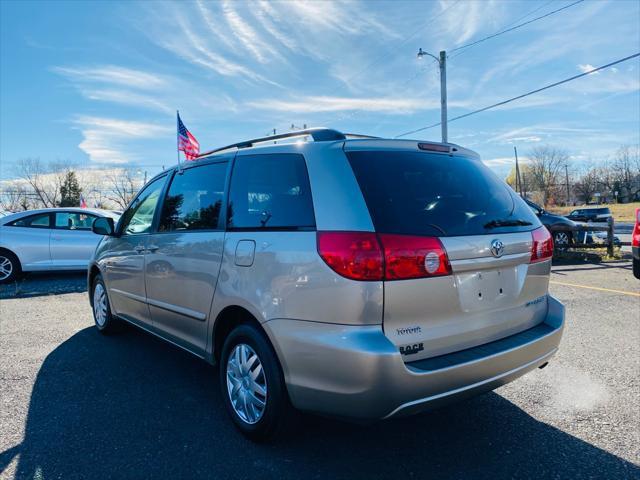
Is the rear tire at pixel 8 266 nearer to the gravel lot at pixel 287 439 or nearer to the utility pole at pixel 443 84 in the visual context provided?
the gravel lot at pixel 287 439

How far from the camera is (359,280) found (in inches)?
84.4

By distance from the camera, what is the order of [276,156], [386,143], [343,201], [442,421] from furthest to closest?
[442,421] → [276,156] → [386,143] → [343,201]

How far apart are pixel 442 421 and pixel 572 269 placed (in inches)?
325

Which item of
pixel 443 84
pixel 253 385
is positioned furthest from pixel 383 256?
pixel 443 84

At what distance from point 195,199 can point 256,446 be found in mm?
1841

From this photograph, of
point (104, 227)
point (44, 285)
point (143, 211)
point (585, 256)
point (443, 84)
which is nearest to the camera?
point (143, 211)

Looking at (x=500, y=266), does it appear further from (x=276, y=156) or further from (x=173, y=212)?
(x=173, y=212)

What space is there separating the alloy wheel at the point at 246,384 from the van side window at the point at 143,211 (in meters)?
1.71

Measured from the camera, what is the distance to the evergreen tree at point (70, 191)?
7369 cm

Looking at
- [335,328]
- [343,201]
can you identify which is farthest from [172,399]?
[343,201]

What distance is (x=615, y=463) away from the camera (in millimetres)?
2461

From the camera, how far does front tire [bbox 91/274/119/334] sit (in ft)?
16.1

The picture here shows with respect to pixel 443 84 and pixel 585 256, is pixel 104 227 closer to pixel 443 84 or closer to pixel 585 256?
pixel 585 256

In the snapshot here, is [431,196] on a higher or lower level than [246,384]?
higher
